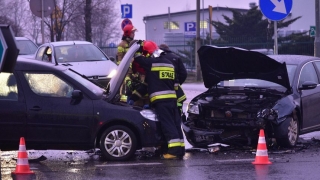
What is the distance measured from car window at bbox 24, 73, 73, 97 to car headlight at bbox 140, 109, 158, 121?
3.56 ft

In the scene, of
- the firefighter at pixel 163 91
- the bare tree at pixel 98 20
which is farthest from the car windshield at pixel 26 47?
the firefighter at pixel 163 91

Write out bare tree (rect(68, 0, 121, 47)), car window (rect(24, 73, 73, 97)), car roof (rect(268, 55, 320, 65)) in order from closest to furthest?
car window (rect(24, 73, 73, 97))
car roof (rect(268, 55, 320, 65))
bare tree (rect(68, 0, 121, 47))

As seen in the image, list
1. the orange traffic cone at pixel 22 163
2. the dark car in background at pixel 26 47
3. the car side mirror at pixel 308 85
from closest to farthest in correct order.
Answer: the orange traffic cone at pixel 22 163 → the car side mirror at pixel 308 85 → the dark car in background at pixel 26 47

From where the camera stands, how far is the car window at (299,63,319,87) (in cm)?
1193

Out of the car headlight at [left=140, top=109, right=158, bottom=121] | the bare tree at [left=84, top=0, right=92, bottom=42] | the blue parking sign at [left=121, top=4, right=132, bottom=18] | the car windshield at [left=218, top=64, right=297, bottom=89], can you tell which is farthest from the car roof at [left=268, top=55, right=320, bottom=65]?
the bare tree at [left=84, top=0, right=92, bottom=42]

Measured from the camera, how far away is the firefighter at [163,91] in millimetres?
10258

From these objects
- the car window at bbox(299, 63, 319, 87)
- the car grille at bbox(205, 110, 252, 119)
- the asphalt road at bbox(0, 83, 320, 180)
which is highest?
the car window at bbox(299, 63, 319, 87)

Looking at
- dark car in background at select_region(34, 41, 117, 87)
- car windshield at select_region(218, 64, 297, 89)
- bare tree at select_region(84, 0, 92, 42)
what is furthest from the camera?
bare tree at select_region(84, 0, 92, 42)

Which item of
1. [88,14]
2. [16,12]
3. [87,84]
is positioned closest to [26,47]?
[88,14]

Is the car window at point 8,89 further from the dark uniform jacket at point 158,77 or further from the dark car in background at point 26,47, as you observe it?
the dark car in background at point 26,47

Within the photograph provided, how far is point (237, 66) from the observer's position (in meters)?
11.7

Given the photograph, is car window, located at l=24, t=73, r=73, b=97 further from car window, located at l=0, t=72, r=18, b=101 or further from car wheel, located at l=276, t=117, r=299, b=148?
car wheel, located at l=276, t=117, r=299, b=148

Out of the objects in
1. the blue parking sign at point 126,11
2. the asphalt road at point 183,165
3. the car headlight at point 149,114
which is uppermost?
the blue parking sign at point 126,11

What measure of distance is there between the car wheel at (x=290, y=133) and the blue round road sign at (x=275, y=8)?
153 inches
